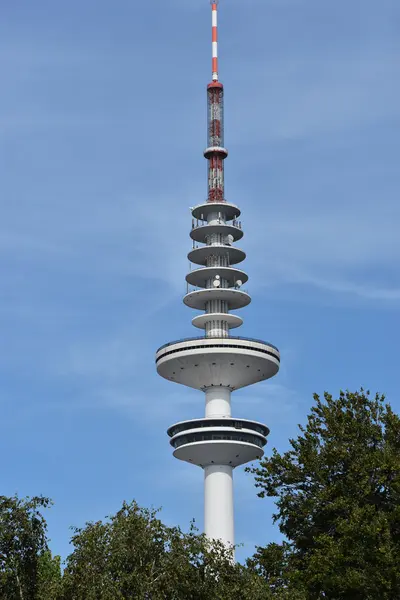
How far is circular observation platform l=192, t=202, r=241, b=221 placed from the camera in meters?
141

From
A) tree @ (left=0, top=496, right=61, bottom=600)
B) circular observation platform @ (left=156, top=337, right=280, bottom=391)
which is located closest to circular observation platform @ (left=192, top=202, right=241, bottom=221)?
circular observation platform @ (left=156, top=337, right=280, bottom=391)

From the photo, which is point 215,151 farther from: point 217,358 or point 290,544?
point 290,544

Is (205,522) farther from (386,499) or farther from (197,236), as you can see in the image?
(386,499)

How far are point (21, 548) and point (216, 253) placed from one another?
259 ft

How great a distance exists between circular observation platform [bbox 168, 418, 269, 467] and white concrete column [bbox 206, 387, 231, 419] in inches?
72.7

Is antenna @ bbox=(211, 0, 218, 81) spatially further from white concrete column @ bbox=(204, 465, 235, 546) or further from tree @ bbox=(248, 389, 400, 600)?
tree @ bbox=(248, 389, 400, 600)

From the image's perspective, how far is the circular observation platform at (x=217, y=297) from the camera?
136 meters

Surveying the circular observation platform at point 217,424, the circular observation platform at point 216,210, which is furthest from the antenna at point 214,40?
the circular observation platform at point 217,424

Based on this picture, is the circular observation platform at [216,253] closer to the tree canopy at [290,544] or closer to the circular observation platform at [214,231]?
the circular observation platform at [214,231]

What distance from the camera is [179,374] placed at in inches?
5300

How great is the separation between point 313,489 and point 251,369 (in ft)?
190

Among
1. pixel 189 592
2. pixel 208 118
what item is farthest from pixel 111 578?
pixel 208 118

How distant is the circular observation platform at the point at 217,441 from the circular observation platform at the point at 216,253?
Result: 2293 cm

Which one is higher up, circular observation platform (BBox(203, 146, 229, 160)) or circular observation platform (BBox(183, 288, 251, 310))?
circular observation platform (BBox(203, 146, 229, 160))
